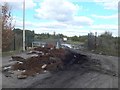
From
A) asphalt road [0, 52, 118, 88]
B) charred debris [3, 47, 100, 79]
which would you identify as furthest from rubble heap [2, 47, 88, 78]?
asphalt road [0, 52, 118, 88]

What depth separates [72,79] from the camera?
7.47m

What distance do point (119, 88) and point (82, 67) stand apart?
5.26ft

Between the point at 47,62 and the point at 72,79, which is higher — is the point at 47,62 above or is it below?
above

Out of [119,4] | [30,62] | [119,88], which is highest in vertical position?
[119,4]

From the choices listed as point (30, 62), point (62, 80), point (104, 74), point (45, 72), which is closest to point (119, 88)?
point (104, 74)

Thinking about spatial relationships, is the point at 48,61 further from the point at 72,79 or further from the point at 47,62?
the point at 72,79

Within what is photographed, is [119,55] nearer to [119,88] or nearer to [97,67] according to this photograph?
[97,67]

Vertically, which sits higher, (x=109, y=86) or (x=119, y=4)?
(x=119, y=4)

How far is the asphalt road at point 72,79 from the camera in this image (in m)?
7.07

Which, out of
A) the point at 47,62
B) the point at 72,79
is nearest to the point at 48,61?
the point at 47,62

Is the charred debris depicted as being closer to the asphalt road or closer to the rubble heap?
the rubble heap

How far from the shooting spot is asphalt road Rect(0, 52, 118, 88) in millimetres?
7068

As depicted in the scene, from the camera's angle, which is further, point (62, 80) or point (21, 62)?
point (21, 62)

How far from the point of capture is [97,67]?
27.7ft
